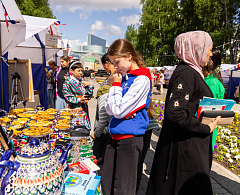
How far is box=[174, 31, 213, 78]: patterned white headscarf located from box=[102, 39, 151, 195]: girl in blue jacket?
38 centimetres

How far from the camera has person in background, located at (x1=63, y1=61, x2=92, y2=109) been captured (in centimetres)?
369

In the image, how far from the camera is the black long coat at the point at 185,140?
150cm

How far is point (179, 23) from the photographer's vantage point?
2881cm

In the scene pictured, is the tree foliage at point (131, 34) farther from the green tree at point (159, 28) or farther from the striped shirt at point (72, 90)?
the striped shirt at point (72, 90)

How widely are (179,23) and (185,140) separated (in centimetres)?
3064

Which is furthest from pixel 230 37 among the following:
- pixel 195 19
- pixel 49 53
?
pixel 49 53

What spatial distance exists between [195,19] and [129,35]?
17.1m

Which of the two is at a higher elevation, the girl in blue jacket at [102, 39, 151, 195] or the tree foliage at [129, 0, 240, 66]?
the tree foliage at [129, 0, 240, 66]

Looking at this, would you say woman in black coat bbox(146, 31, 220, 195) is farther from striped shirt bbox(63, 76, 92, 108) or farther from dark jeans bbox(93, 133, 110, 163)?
striped shirt bbox(63, 76, 92, 108)

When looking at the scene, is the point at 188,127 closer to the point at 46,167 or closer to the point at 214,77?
the point at 46,167

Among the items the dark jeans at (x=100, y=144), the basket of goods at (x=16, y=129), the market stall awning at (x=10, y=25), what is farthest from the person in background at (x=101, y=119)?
the market stall awning at (x=10, y=25)

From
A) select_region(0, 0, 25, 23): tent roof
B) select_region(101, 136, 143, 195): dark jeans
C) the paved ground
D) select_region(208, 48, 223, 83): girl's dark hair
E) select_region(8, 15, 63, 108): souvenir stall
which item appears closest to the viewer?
select_region(101, 136, 143, 195): dark jeans

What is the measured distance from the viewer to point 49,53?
7.63 m

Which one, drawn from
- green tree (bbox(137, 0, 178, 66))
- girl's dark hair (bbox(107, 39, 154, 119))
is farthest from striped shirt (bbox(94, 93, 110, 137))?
green tree (bbox(137, 0, 178, 66))
